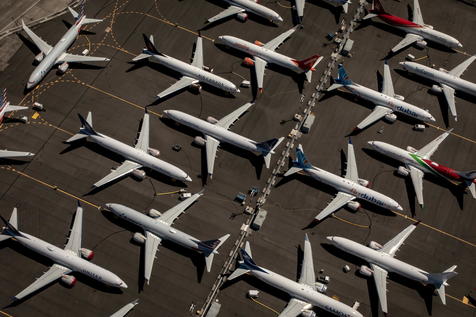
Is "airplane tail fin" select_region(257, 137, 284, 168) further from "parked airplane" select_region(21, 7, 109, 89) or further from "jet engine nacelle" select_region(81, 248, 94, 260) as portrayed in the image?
"parked airplane" select_region(21, 7, 109, 89)

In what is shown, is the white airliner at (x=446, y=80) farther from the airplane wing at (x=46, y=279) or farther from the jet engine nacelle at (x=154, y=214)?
the airplane wing at (x=46, y=279)

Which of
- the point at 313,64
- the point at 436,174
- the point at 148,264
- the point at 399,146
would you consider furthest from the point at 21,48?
the point at 436,174

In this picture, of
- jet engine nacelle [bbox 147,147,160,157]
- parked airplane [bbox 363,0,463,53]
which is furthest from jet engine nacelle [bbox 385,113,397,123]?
jet engine nacelle [bbox 147,147,160,157]

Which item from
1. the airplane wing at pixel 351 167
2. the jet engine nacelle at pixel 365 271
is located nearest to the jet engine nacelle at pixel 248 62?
the airplane wing at pixel 351 167

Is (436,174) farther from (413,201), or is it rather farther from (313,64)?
(313,64)

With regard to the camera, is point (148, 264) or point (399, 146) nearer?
point (148, 264)
